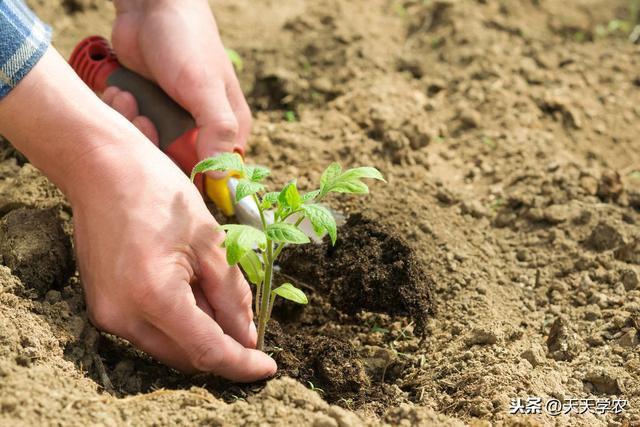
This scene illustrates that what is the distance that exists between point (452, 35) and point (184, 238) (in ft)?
8.17

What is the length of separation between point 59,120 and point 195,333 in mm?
734

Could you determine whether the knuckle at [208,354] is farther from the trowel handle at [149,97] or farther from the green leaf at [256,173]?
the trowel handle at [149,97]

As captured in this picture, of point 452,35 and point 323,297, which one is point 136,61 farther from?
point 452,35

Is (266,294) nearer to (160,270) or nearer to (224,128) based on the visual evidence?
(160,270)

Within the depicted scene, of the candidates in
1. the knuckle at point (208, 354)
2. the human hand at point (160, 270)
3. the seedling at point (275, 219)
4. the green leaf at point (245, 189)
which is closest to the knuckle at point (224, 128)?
the human hand at point (160, 270)

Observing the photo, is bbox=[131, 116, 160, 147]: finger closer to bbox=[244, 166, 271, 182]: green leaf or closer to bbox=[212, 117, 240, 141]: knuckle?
bbox=[212, 117, 240, 141]: knuckle

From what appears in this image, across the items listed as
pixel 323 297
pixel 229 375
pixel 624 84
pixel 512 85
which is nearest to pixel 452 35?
pixel 512 85

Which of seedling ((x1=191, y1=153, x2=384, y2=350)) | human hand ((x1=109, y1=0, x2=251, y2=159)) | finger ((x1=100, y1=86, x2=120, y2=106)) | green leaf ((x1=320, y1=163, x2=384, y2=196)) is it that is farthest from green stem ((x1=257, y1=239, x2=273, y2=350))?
finger ((x1=100, y1=86, x2=120, y2=106))

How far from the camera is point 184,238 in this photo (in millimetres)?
2256

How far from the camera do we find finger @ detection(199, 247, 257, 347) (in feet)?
7.47

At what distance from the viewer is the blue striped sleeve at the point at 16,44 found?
7.18ft

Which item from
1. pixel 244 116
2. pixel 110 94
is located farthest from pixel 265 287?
pixel 110 94

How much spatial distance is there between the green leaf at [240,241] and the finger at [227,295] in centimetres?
25

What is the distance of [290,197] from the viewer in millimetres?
2166
